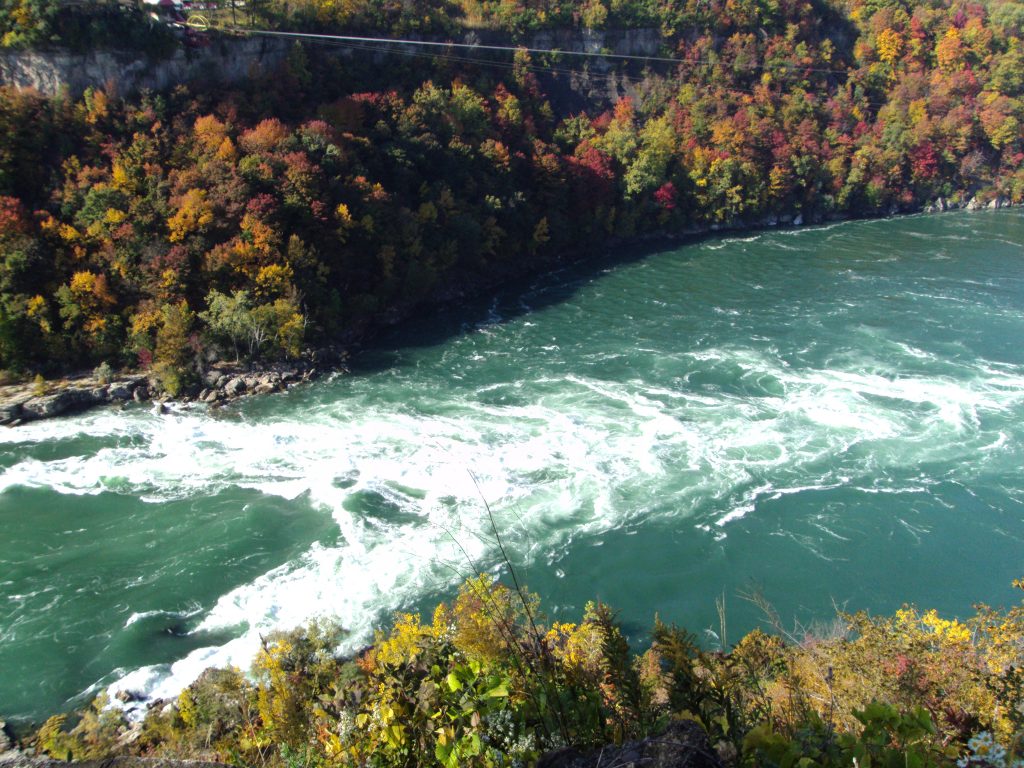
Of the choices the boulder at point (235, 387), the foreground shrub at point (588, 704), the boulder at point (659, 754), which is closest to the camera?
the boulder at point (659, 754)

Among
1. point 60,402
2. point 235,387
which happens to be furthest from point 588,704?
point 60,402

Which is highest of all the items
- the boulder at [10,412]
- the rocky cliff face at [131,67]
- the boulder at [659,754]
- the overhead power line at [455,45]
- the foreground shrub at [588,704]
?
the overhead power line at [455,45]

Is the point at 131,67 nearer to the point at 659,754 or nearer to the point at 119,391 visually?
the point at 119,391

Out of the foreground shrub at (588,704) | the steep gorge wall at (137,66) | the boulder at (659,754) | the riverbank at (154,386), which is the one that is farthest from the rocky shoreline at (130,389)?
the boulder at (659,754)

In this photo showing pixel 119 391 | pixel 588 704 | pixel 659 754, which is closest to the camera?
pixel 659 754

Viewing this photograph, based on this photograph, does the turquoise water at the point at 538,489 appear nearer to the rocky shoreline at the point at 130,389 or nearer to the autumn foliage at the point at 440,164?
the rocky shoreline at the point at 130,389

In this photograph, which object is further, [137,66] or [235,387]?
[137,66]

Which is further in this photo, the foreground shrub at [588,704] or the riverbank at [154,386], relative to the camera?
the riverbank at [154,386]
